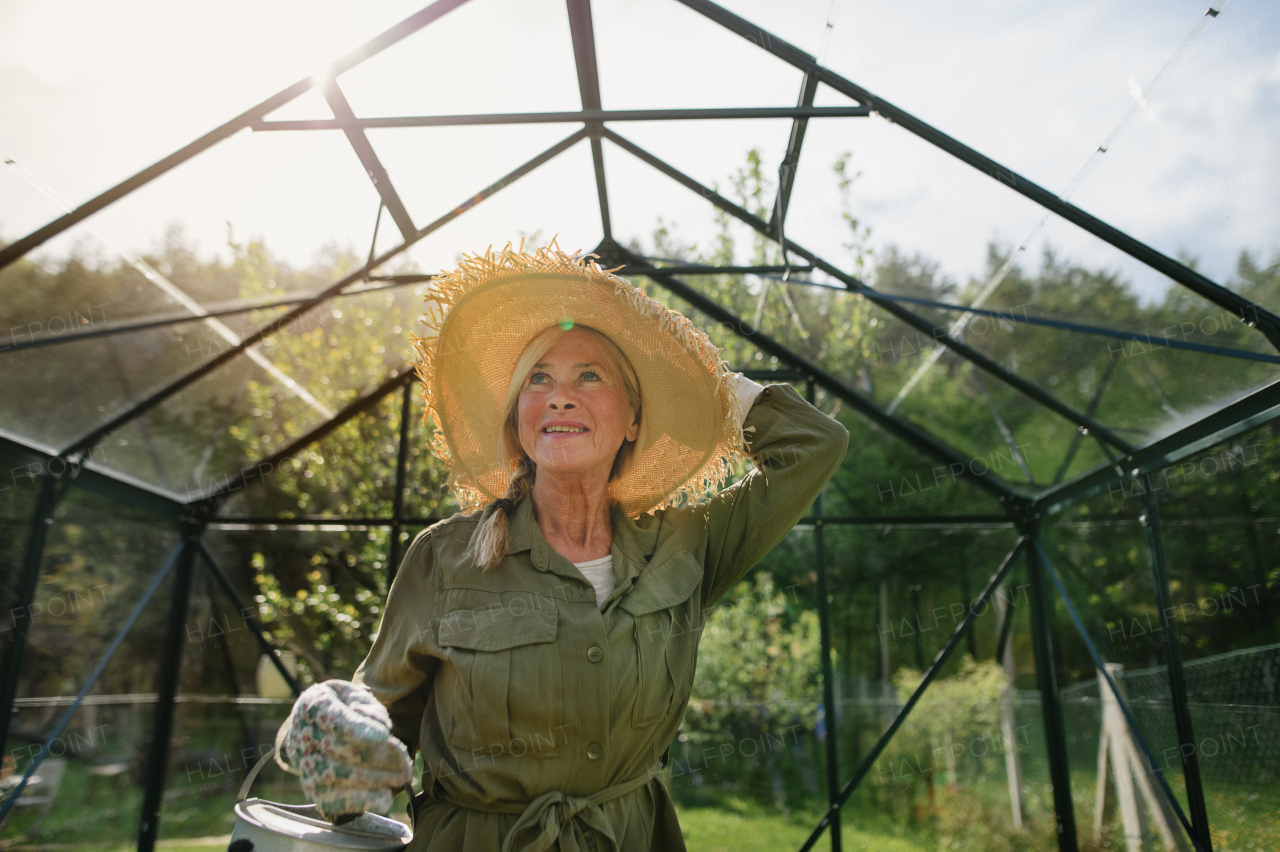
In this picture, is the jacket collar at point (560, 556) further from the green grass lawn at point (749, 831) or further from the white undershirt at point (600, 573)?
the green grass lawn at point (749, 831)

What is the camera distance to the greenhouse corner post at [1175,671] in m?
3.06

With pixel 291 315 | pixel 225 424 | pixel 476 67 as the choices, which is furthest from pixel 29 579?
pixel 476 67

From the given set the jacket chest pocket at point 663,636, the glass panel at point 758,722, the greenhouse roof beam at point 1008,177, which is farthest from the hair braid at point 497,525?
the glass panel at point 758,722

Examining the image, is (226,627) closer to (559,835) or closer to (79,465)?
(79,465)

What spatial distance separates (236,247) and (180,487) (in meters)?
1.66

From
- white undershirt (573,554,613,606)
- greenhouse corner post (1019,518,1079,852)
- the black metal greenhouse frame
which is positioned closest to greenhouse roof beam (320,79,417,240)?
the black metal greenhouse frame

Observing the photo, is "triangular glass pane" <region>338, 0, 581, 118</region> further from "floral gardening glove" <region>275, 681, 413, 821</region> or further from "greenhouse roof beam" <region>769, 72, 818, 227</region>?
"floral gardening glove" <region>275, 681, 413, 821</region>

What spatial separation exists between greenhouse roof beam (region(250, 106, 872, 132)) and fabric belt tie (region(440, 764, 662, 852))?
203cm

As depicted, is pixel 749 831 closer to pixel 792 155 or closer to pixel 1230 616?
pixel 1230 616

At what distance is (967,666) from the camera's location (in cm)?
470

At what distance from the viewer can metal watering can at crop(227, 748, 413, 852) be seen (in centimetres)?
120

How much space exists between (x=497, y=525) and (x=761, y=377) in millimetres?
2898

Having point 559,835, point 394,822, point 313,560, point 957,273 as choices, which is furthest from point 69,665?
point 957,273

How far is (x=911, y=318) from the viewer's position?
3512 mm
